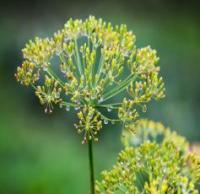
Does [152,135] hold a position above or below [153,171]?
above

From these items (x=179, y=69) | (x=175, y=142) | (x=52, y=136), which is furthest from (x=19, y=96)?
(x=175, y=142)

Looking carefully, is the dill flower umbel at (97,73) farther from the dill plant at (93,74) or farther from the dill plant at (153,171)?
the dill plant at (153,171)

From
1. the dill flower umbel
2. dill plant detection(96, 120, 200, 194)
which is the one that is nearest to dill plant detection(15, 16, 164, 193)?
the dill flower umbel

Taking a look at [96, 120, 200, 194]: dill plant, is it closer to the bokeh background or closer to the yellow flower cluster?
the yellow flower cluster

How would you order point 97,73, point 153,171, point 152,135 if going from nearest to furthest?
point 153,171 → point 97,73 → point 152,135

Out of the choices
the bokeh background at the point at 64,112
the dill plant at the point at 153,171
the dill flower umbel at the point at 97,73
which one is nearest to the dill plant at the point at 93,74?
the dill flower umbel at the point at 97,73

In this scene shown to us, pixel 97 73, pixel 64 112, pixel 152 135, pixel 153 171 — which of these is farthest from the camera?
pixel 64 112

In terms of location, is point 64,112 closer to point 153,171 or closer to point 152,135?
point 152,135

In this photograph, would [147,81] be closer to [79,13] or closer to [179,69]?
[179,69]

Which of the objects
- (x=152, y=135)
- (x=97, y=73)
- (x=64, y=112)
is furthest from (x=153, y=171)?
(x=64, y=112)
